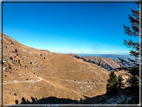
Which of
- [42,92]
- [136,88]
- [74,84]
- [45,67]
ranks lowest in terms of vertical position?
[74,84]

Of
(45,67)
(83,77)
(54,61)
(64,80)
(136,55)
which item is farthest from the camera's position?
(54,61)

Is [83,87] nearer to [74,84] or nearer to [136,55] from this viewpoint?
[74,84]

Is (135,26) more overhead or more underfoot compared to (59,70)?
more overhead

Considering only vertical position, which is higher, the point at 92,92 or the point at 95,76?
the point at 95,76

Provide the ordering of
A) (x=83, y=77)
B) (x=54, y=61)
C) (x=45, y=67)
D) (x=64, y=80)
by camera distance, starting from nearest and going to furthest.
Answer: (x=64, y=80) → (x=83, y=77) → (x=45, y=67) → (x=54, y=61)

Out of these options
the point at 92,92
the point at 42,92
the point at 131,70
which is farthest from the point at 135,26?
the point at 92,92

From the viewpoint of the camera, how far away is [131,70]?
46.2 feet

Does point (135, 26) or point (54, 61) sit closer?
point (135, 26)

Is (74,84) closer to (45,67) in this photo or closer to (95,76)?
(95,76)

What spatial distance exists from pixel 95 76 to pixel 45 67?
58733 millimetres

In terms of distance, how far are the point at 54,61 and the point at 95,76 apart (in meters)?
57.2

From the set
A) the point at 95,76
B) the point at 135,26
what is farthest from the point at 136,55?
the point at 95,76

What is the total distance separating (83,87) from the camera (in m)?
77.0

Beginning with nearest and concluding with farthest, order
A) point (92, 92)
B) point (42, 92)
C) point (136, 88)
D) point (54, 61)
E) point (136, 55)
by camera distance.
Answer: point (136, 55) → point (136, 88) → point (42, 92) → point (92, 92) → point (54, 61)
